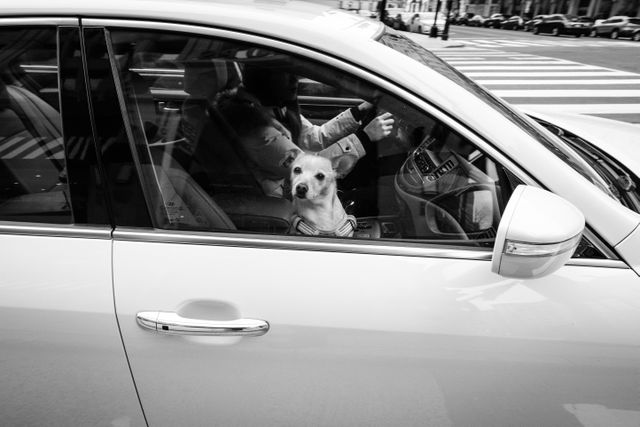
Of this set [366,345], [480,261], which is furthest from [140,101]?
[480,261]

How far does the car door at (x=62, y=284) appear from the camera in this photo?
1.34m

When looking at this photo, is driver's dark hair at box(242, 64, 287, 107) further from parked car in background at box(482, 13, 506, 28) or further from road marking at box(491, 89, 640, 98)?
parked car in background at box(482, 13, 506, 28)

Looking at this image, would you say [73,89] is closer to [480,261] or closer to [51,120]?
[51,120]

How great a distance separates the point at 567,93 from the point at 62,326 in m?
12.4

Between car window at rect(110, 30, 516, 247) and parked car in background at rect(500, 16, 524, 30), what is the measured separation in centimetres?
4933

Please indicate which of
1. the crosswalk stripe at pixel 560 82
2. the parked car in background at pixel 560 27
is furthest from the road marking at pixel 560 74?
the parked car in background at pixel 560 27

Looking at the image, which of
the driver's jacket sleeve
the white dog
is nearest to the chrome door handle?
the white dog

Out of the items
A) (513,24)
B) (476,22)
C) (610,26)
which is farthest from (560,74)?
(476,22)

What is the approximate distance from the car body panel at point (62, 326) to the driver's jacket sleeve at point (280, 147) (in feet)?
1.78

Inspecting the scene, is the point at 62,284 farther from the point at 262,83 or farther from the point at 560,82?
the point at 560,82

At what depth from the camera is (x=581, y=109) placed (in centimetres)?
995

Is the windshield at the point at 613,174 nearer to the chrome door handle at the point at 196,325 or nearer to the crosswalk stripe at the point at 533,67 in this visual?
the chrome door handle at the point at 196,325

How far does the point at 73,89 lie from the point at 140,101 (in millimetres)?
207

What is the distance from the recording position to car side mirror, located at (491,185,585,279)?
1.20m
